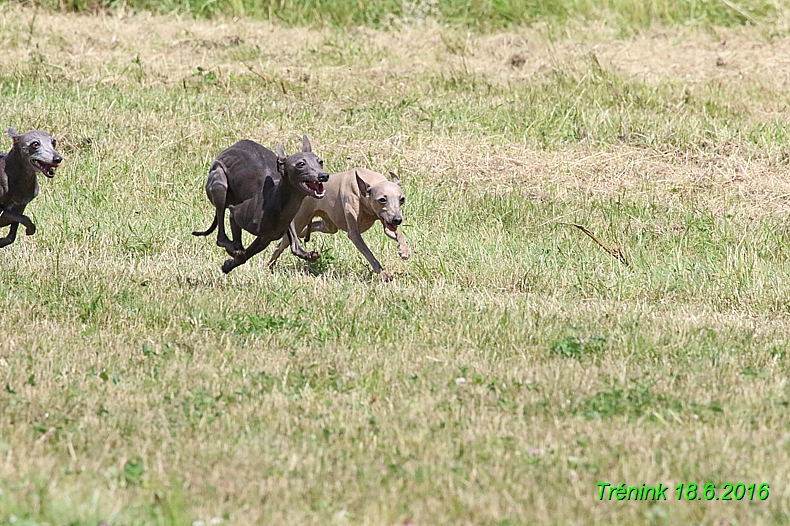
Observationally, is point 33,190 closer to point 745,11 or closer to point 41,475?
point 41,475

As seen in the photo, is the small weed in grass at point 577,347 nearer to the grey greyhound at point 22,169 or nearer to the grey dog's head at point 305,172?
the grey dog's head at point 305,172

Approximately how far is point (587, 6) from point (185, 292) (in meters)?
15.3

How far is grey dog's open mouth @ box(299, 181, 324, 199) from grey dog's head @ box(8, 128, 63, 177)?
1885 millimetres

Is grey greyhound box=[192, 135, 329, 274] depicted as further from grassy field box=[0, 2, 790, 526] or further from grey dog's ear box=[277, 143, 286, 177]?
grassy field box=[0, 2, 790, 526]

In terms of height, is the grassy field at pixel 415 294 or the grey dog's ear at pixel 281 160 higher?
the grey dog's ear at pixel 281 160

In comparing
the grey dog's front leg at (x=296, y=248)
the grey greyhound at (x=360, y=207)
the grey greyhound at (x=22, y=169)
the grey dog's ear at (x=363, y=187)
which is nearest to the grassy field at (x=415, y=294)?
the grey dog's front leg at (x=296, y=248)

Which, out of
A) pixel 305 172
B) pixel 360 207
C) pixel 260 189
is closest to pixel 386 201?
pixel 360 207

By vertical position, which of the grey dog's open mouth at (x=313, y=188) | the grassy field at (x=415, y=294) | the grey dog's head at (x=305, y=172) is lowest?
the grassy field at (x=415, y=294)

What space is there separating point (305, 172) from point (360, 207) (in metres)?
1.74

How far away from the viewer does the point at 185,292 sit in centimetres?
877

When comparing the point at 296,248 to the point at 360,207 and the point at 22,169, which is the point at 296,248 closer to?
the point at 360,207

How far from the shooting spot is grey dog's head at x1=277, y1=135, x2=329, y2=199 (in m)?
8.06

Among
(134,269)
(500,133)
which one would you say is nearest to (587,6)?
(500,133)

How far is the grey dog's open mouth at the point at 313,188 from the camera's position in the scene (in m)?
8.09
